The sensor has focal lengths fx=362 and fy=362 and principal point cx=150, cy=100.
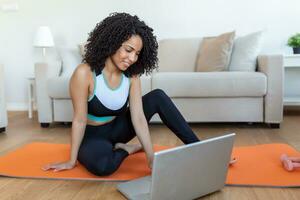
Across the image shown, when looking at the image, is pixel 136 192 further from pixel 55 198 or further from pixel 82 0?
pixel 82 0

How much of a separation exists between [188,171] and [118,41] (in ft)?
2.13

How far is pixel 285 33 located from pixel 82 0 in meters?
2.24

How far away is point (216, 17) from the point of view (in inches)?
154

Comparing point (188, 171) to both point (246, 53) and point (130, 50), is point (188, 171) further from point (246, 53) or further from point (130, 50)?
point (246, 53)

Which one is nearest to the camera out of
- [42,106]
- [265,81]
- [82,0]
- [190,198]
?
[190,198]

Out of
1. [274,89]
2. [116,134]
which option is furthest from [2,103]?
[274,89]

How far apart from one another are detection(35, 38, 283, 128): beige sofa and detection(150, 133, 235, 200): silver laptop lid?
152 cm

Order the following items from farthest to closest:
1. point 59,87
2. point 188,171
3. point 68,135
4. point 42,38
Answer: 1. point 42,38
2. point 59,87
3. point 68,135
4. point 188,171

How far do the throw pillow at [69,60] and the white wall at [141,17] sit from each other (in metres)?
0.60

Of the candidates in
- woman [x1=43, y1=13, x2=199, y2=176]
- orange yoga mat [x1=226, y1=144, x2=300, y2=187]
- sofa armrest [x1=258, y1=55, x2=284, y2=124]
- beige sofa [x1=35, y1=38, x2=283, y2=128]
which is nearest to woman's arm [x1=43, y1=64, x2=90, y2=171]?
woman [x1=43, y1=13, x2=199, y2=176]

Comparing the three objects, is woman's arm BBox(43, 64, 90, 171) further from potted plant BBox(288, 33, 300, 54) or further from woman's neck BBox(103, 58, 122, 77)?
potted plant BBox(288, 33, 300, 54)

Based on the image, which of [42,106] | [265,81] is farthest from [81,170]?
[265,81]

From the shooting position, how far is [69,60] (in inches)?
139

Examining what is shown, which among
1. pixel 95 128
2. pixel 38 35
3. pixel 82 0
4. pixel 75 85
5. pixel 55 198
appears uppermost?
pixel 82 0
